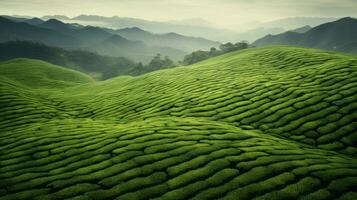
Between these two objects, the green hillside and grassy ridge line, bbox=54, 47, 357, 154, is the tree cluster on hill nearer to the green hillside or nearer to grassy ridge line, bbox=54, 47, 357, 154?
grassy ridge line, bbox=54, 47, 357, 154

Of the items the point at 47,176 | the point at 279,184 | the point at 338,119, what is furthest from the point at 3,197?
the point at 338,119

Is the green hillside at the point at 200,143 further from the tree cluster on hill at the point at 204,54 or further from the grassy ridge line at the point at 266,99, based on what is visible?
the tree cluster on hill at the point at 204,54

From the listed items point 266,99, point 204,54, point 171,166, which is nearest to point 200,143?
point 171,166

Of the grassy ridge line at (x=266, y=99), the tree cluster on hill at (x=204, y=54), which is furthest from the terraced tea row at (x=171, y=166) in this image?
the tree cluster on hill at (x=204, y=54)

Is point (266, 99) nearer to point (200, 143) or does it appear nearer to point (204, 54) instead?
point (200, 143)

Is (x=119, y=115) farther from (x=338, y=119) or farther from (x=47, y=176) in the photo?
(x=338, y=119)

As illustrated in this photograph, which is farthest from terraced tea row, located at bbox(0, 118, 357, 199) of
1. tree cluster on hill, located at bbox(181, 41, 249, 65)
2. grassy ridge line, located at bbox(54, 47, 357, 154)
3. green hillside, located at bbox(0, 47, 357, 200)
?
tree cluster on hill, located at bbox(181, 41, 249, 65)
